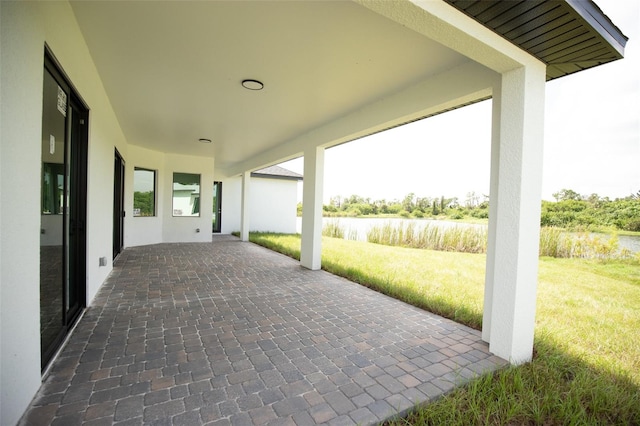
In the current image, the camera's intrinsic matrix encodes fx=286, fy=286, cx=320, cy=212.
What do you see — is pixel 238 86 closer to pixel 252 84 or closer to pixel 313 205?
pixel 252 84

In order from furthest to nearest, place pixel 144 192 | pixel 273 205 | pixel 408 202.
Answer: pixel 408 202 < pixel 273 205 < pixel 144 192

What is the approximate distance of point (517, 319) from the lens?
2.57 meters

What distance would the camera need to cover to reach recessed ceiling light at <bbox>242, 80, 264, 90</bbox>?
3.80 metres

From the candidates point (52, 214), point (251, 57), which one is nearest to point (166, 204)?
point (52, 214)

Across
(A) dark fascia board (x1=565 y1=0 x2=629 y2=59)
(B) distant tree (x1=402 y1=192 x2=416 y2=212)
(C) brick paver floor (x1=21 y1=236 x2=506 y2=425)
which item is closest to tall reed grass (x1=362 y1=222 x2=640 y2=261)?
(C) brick paver floor (x1=21 y1=236 x2=506 y2=425)

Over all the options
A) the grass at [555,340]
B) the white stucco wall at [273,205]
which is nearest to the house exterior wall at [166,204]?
the white stucco wall at [273,205]

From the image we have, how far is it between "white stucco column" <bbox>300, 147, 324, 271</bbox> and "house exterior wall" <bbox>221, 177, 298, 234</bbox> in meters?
7.36

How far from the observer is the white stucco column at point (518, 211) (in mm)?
2543

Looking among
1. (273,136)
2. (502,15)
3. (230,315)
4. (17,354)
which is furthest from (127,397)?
(273,136)

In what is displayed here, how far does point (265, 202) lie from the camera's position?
44.4 feet

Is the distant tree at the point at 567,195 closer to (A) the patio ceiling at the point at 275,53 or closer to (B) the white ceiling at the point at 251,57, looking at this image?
(A) the patio ceiling at the point at 275,53

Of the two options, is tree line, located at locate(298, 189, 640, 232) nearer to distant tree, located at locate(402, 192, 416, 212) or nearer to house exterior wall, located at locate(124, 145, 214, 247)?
distant tree, located at locate(402, 192, 416, 212)

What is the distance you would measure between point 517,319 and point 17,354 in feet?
11.9

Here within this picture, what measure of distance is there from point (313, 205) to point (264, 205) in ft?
25.5
